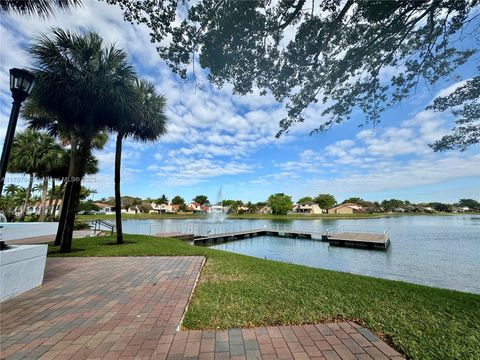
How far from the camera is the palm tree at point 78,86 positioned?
7418 mm

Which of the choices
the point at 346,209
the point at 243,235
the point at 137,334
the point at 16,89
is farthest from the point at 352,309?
the point at 346,209

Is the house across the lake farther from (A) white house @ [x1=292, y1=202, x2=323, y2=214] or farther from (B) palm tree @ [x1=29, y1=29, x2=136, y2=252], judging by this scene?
(B) palm tree @ [x1=29, y1=29, x2=136, y2=252]

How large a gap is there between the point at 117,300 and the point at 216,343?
6.86ft

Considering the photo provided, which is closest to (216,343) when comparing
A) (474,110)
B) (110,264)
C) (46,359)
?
(46,359)

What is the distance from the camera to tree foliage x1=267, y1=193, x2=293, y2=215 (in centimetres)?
7069

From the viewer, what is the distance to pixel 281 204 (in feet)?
232

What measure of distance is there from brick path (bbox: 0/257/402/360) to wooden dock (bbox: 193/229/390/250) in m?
15.4

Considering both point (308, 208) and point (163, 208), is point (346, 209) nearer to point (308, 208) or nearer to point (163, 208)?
point (308, 208)

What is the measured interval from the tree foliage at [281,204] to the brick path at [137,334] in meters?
68.1

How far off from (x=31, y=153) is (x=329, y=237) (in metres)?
23.2

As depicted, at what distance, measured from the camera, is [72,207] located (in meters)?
8.38

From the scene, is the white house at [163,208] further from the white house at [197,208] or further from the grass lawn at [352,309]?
the grass lawn at [352,309]

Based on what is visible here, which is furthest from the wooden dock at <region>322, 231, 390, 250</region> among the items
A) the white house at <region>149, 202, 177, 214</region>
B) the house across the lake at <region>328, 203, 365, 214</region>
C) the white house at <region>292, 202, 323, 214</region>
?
the white house at <region>149, 202, 177, 214</region>

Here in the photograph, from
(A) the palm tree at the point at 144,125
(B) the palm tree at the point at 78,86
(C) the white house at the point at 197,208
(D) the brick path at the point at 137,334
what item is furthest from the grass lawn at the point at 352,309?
(C) the white house at the point at 197,208
